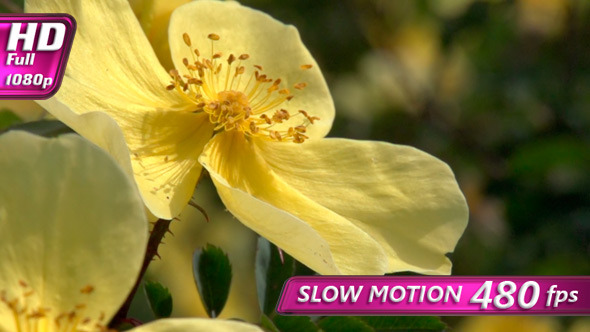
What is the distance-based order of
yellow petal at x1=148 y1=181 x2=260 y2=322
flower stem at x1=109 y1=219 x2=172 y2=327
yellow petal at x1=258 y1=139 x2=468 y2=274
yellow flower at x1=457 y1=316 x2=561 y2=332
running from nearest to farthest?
flower stem at x1=109 y1=219 x2=172 y2=327 → yellow petal at x1=258 y1=139 x2=468 y2=274 → yellow flower at x1=457 y1=316 x2=561 y2=332 → yellow petal at x1=148 y1=181 x2=260 y2=322

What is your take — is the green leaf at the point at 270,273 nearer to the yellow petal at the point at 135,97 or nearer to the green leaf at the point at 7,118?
the yellow petal at the point at 135,97

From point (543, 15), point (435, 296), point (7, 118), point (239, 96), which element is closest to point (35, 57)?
point (7, 118)

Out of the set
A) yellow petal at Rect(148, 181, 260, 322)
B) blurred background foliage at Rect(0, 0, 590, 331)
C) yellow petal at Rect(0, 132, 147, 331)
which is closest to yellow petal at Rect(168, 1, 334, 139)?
yellow petal at Rect(0, 132, 147, 331)

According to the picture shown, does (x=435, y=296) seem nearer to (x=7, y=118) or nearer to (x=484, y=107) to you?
(x=7, y=118)

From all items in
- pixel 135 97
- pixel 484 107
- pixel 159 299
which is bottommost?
pixel 159 299

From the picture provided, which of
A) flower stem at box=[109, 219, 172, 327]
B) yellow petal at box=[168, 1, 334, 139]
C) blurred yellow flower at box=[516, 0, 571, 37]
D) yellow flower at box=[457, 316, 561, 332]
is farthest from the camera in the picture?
blurred yellow flower at box=[516, 0, 571, 37]

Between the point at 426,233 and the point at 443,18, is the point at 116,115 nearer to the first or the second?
the point at 426,233

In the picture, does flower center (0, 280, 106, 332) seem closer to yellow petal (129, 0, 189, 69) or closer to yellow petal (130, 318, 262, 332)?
yellow petal (130, 318, 262, 332)
